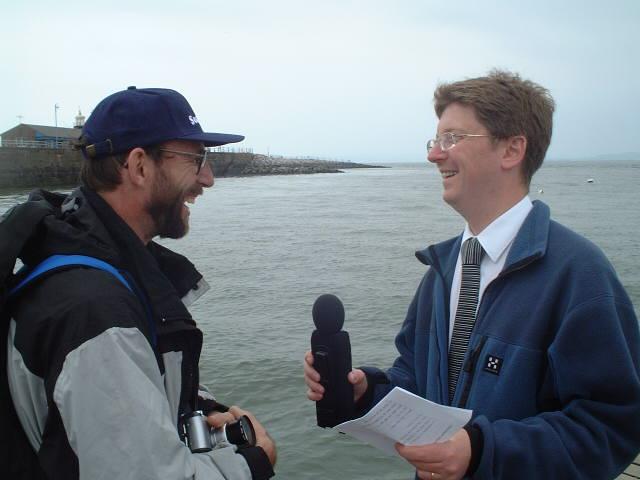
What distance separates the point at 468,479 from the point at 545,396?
441mm

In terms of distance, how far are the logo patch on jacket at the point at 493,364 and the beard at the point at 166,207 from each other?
4.53 ft

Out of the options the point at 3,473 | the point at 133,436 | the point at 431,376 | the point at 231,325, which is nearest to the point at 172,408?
the point at 133,436

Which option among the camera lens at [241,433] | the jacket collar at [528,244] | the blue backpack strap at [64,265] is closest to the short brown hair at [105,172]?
the blue backpack strap at [64,265]

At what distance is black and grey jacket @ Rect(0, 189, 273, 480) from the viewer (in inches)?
67.7

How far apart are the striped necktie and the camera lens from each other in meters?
0.88

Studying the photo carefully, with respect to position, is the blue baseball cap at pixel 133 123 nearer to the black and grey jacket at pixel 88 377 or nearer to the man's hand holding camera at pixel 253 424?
the black and grey jacket at pixel 88 377

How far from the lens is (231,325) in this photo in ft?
34.9

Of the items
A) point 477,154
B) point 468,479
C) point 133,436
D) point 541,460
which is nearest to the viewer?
point 133,436

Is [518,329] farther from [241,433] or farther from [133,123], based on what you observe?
[133,123]

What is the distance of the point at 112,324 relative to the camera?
69.9 inches

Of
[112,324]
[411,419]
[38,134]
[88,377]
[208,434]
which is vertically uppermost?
[38,134]

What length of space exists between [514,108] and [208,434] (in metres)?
1.86

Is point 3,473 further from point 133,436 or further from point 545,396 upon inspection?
point 545,396

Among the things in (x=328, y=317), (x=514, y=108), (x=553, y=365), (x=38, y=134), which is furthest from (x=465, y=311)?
(x=38, y=134)
